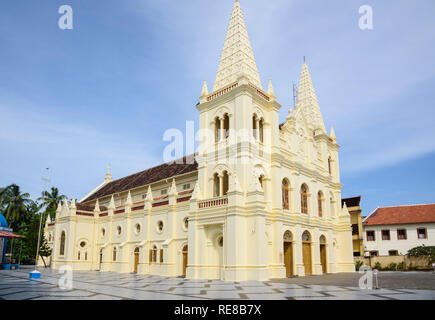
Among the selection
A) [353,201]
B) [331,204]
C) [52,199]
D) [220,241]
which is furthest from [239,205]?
[52,199]

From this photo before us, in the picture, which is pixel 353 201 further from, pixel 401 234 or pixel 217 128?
pixel 217 128

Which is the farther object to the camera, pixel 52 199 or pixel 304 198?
pixel 52 199

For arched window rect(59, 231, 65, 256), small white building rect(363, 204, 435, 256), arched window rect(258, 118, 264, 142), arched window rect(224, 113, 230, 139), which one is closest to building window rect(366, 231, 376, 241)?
small white building rect(363, 204, 435, 256)

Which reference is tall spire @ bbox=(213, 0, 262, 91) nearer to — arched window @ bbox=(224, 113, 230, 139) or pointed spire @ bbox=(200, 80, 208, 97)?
pointed spire @ bbox=(200, 80, 208, 97)

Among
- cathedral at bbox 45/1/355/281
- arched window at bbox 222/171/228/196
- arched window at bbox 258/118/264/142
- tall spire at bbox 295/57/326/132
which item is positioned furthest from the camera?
tall spire at bbox 295/57/326/132

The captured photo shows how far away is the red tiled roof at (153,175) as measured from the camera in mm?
35531

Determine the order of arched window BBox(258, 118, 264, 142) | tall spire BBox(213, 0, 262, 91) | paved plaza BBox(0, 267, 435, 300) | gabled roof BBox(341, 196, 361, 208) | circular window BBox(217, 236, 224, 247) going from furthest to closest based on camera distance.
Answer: gabled roof BBox(341, 196, 361, 208)
arched window BBox(258, 118, 264, 142)
tall spire BBox(213, 0, 262, 91)
circular window BBox(217, 236, 224, 247)
paved plaza BBox(0, 267, 435, 300)

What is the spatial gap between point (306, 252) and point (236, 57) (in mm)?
17711

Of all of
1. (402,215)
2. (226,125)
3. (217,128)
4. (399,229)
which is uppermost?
(226,125)

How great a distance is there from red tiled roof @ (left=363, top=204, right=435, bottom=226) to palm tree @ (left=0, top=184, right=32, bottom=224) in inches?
2235

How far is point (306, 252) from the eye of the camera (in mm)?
28984

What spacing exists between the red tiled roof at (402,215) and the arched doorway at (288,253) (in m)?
24.3

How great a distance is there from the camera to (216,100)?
90.0 feet

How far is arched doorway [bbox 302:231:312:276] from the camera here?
28609 mm
